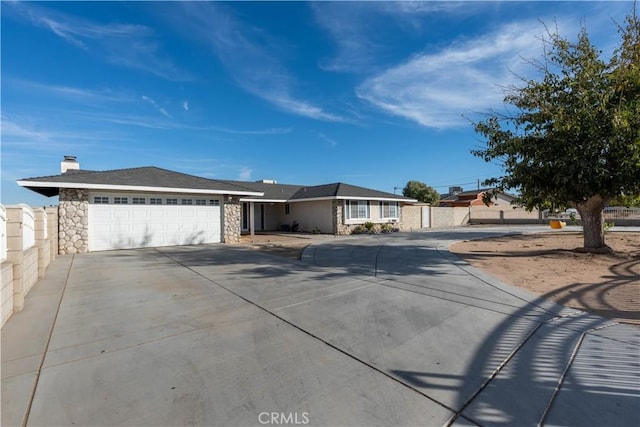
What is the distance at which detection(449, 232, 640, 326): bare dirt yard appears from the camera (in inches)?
201

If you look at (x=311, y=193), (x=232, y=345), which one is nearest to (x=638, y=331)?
(x=232, y=345)

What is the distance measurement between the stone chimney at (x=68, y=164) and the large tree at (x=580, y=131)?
2046 cm

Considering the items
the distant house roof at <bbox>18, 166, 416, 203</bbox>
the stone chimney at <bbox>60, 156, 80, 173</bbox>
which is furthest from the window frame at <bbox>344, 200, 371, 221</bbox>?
the stone chimney at <bbox>60, 156, 80, 173</bbox>

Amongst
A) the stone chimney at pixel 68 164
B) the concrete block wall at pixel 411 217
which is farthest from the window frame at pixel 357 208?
the stone chimney at pixel 68 164

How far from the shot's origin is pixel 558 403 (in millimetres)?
2475

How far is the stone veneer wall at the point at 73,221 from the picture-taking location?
1155 cm

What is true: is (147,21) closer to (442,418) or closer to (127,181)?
(127,181)

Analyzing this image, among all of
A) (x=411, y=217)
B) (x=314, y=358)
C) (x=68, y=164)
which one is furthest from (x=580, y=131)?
(x=68, y=164)

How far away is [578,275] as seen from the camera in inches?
290

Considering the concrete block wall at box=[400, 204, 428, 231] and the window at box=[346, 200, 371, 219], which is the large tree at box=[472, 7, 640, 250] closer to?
the window at box=[346, 200, 371, 219]

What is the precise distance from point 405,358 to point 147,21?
41.2 ft

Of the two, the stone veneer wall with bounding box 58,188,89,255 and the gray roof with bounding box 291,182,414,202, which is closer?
the stone veneer wall with bounding box 58,188,89,255

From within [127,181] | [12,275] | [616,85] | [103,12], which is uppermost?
[103,12]
